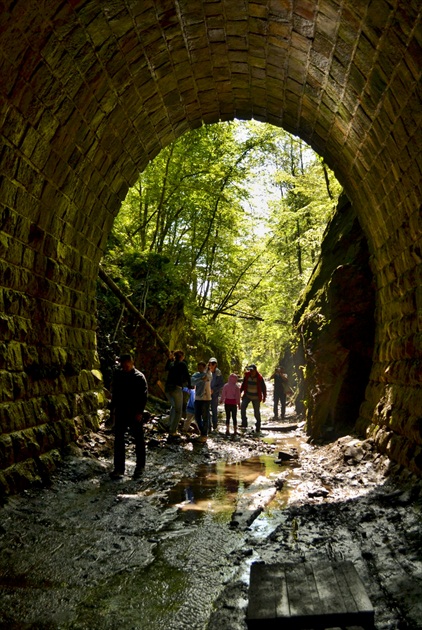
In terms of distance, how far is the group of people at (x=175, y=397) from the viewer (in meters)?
7.86

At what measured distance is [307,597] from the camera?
2.91 m

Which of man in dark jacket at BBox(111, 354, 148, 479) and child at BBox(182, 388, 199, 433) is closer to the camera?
man in dark jacket at BBox(111, 354, 148, 479)

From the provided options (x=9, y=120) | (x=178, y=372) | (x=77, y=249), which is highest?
(x=9, y=120)

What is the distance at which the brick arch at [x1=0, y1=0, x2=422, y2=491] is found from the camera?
570 cm

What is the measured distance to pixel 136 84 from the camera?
7.78 metres

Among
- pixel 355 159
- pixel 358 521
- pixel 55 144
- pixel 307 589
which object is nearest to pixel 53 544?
pixel 307 589

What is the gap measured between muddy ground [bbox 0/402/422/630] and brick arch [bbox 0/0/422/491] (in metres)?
0.69

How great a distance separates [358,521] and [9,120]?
17.9 feet

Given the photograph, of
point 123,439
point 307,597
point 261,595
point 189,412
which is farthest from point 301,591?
point 189,412

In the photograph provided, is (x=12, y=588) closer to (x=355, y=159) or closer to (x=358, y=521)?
(x=358, y=521)

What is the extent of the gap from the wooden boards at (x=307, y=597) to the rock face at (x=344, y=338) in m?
8.13

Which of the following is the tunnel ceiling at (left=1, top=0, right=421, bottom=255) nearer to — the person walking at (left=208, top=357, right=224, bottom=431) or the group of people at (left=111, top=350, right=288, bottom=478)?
the group of people at (left=111, top=350, right=288, bottom=478)

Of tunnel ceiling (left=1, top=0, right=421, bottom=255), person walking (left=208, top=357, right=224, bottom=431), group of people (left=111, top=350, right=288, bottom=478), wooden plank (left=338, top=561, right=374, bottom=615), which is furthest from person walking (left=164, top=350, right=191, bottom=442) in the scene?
wooden plank (left=338, top=561, right=374, bottom=615)

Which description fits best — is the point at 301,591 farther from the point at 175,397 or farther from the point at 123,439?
the point at 175,397
